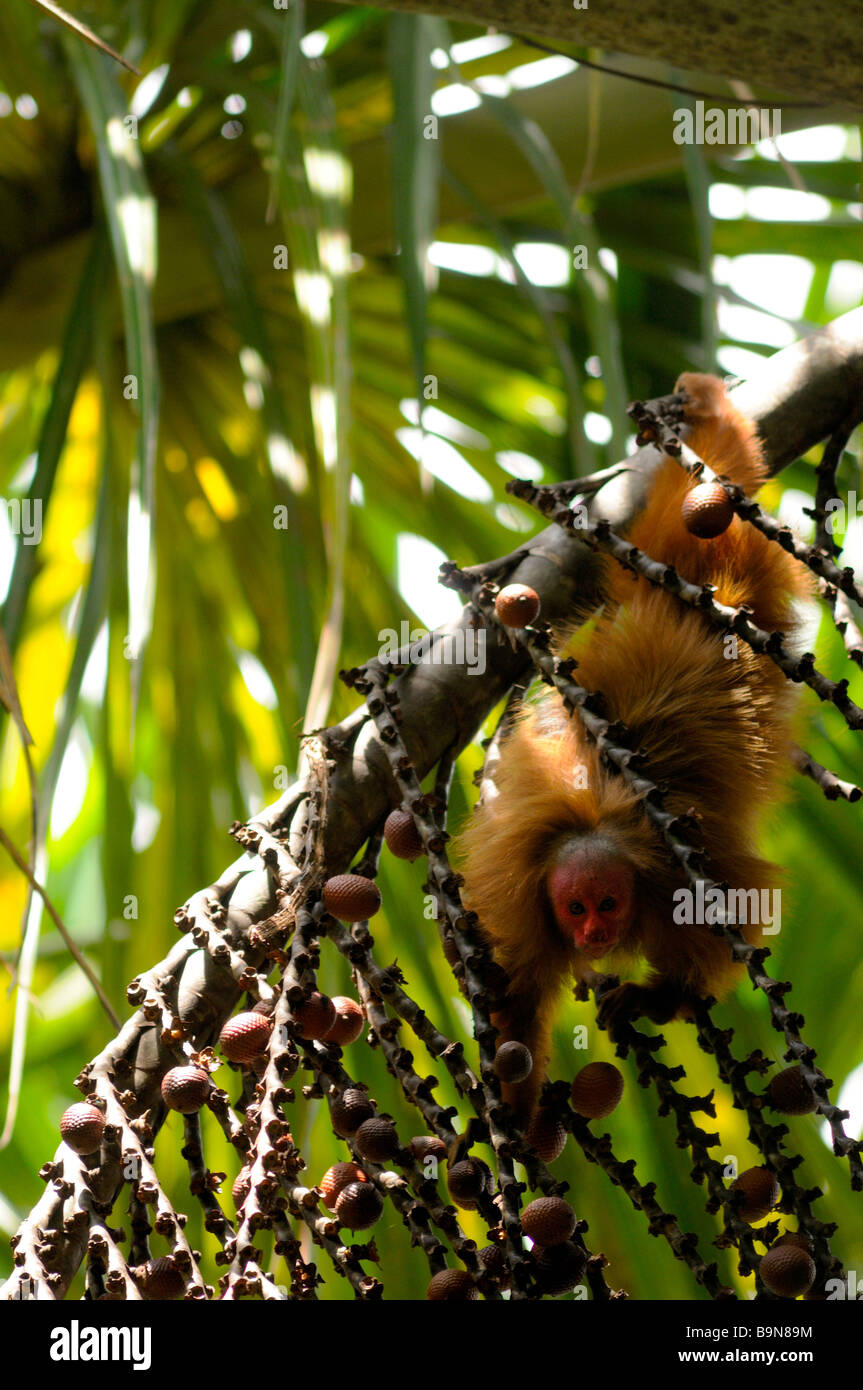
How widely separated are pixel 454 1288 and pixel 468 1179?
55 millimetres

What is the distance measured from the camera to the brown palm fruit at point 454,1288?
0.68 meters

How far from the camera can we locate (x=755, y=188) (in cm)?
196

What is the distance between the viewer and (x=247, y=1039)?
2.34ft

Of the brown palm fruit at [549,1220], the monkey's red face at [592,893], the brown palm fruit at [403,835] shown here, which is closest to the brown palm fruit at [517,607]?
the brown palm fruit at [403,835]

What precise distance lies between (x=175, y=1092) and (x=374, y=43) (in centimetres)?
159

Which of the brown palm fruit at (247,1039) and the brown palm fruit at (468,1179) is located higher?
the brown palm fruit at (247,1039)

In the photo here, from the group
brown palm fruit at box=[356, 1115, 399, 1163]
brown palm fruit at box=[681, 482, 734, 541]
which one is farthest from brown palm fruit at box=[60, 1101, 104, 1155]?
brown palm fruit at box=[681, 482, 734, 541]

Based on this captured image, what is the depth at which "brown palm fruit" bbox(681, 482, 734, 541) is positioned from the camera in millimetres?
901

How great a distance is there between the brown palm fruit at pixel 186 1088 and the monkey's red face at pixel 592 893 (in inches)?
15.3

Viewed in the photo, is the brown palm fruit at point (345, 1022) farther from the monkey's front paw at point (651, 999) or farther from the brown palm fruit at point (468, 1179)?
the monkey's front paw at point (651, 999)

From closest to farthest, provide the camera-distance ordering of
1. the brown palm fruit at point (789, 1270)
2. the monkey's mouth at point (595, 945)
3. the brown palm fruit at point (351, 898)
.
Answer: the brown palm fruit at point (789, 1270) → the brown palm fruit at point (351, 898) → the monkey's mouth at point (595, 945)

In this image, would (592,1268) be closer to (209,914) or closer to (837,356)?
(209,914)

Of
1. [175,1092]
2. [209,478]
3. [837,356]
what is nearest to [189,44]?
[209,478]

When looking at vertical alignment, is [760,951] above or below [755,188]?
below
